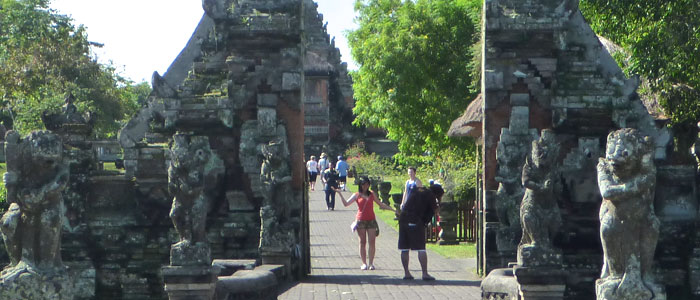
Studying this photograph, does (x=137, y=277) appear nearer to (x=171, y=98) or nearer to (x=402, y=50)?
(x=171, y=98)

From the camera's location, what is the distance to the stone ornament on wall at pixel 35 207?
30.0ft

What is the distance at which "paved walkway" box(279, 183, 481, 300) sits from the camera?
15.0 m

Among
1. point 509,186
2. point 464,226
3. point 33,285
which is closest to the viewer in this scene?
point 33,285

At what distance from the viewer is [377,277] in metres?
17.2

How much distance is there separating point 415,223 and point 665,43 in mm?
5789

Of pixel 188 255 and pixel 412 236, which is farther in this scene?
pixel 412 236

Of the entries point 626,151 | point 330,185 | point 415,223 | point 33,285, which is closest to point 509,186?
point 415,223

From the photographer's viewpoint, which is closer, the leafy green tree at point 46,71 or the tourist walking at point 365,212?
the tourist walking at point 365,212

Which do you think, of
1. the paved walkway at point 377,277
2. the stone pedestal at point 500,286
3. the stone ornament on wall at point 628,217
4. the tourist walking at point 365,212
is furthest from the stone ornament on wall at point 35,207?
the tourist walking at point 365,212

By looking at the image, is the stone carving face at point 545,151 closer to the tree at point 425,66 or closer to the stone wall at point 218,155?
the stone wall at point 218,155

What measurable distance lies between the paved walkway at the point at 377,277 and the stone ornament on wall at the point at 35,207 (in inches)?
227

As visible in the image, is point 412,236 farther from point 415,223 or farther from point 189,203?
point 189,203

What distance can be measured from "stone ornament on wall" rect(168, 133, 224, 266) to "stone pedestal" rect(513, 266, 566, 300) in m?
3.30

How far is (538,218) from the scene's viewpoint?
1176 cm
